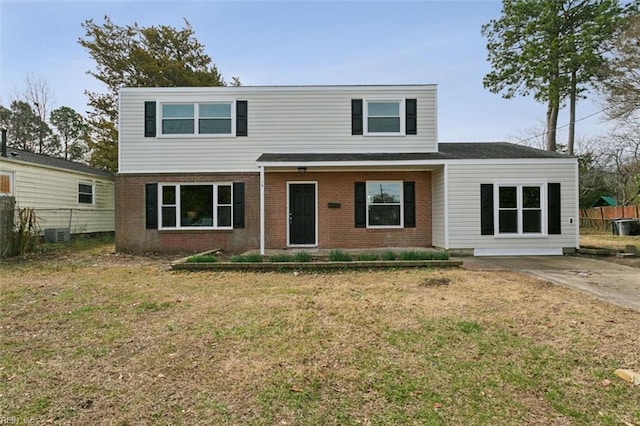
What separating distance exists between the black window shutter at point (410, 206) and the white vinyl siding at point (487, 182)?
1.35 m

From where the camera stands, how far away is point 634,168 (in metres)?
24.5

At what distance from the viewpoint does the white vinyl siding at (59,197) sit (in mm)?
14070

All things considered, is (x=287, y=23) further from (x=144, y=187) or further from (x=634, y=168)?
(x=634, y=168)

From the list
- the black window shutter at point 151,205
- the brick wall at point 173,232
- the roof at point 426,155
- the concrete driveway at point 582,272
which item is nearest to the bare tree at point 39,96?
the brick wall at point 173,232

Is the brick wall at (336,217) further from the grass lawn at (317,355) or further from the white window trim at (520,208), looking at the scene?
the grass lawn at (317,355)

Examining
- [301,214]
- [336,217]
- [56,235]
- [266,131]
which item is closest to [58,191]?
[56,235]

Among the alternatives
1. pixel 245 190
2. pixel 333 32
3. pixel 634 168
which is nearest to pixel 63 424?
pixel 245 190

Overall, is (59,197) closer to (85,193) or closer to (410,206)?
(85,193)

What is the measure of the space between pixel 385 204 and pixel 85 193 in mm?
14407

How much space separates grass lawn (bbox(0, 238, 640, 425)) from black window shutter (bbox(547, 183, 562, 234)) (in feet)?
17.2

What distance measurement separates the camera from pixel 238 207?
38.9 feet

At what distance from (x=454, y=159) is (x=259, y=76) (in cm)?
1003

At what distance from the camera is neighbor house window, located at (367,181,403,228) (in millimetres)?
11930

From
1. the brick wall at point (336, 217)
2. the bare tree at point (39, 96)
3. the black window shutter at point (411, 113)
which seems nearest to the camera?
the brick wall at point (336, 217)
